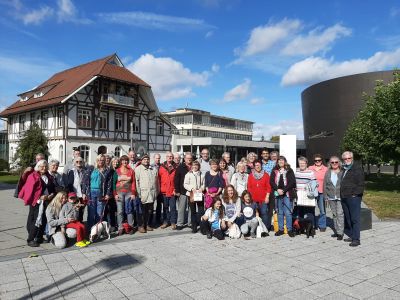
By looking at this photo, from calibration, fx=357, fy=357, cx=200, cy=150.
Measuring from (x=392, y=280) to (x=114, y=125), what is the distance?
2898 cm

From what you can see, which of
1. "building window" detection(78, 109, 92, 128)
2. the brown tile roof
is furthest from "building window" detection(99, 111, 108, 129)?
the brown tile roof

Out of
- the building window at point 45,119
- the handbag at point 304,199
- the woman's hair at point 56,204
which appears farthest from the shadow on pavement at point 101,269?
the building window at point 45,119

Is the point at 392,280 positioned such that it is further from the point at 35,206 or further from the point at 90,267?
the point at 35,206

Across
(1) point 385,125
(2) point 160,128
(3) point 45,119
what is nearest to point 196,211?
(1) point 385,125

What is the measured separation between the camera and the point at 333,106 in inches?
2188

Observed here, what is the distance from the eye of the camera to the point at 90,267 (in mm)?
5355

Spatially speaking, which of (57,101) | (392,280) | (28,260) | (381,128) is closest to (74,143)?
(57,101)

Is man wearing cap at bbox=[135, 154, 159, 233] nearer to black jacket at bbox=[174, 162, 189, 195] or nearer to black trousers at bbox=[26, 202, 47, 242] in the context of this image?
black jacket at bbox=[174, 162, 189, 195]

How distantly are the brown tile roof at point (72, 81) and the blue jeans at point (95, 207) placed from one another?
74.9 feet

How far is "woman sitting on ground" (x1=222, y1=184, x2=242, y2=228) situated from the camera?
7562mm

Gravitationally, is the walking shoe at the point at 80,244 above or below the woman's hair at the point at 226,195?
below

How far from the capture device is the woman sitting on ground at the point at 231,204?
756 centimetres

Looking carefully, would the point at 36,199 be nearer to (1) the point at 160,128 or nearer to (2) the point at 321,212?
(2) the point at 321,212

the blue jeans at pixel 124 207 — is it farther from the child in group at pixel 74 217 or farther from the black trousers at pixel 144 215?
the child in group at pixel 74 217
